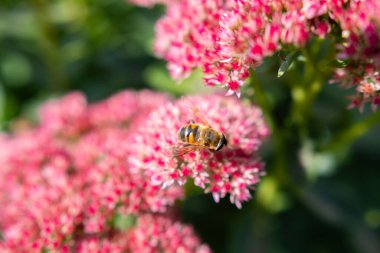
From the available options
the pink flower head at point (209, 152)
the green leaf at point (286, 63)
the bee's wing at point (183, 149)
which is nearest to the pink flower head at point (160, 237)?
the pink flower head at point (209, 152)

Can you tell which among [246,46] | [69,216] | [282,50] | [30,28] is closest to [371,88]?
[282,50]

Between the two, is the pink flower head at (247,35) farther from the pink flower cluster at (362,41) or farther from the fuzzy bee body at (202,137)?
the fuzzy bee body at (202,137)

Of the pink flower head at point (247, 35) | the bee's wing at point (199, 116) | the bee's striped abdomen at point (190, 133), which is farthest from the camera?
the bee's wing at point (199, 116)

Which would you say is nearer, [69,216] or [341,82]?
[341,82]

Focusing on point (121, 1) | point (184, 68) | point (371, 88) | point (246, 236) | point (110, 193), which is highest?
point (371, 88)

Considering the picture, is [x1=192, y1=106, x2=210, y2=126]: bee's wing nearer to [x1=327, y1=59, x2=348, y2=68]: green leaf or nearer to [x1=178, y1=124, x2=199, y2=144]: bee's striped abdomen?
[x1=178, y1=124, x2=199, y2=144]: bee's striped abdomen

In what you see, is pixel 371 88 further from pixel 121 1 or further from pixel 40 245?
pixel 121 1
